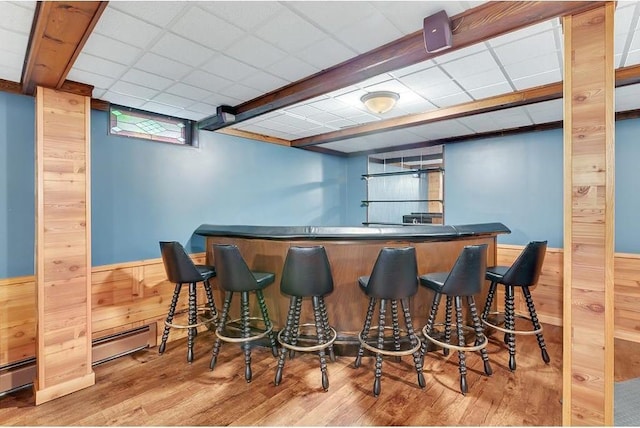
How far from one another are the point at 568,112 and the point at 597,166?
28cm

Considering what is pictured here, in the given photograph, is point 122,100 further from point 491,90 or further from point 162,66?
point 491,90

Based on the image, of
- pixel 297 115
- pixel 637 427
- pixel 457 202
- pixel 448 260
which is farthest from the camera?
pixel 457 202

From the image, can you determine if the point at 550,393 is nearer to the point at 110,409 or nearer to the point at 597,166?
the point at 597,166

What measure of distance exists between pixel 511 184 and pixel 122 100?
4445 mm

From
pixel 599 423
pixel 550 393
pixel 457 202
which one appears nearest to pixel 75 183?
pixel 599 423

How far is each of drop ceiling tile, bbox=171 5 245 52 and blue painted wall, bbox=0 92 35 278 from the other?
1.68 metres

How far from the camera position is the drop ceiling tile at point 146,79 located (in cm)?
227

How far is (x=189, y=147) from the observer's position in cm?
344

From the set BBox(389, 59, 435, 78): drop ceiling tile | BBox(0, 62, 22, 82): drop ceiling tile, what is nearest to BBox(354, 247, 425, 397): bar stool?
BBox(389, 59, 435, 78): drop ceiling tile

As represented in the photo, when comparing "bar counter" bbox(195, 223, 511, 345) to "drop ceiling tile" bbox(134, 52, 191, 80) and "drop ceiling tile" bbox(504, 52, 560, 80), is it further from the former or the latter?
"drop ceiling tile" bbox(134, 52, 191, 80)

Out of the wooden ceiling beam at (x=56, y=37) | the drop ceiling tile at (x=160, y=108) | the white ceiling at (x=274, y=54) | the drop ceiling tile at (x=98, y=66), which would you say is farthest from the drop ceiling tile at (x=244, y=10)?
the drop ceiling tile at (x=160, y=108)

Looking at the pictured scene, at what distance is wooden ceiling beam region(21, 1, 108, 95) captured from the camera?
138cm

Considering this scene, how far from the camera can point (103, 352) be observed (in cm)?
265

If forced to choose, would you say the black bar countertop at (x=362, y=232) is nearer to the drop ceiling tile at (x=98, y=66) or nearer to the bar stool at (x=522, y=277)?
the bar stool at (x=522, y=277)
